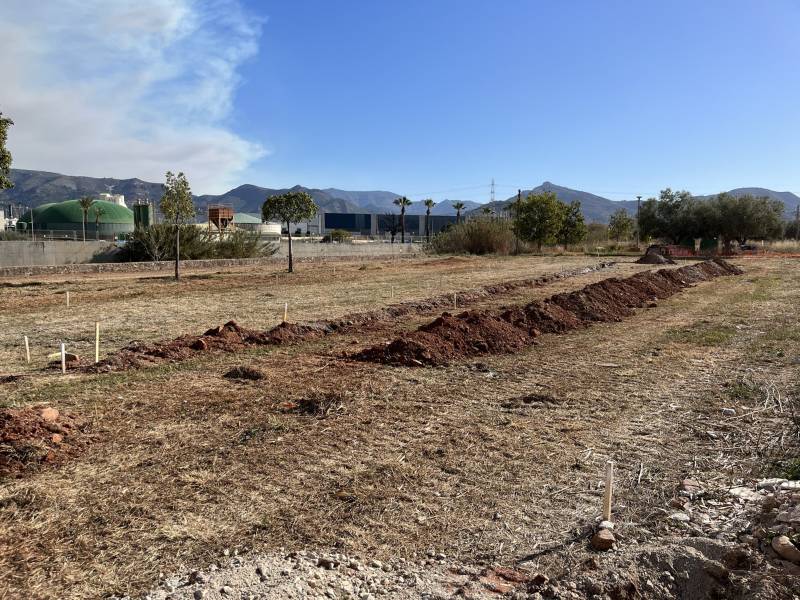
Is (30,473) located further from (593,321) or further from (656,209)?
(656,209)

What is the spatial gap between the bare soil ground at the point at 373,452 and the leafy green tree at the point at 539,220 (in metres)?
45.4

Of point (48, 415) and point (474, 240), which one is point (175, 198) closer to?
point (48, 415)

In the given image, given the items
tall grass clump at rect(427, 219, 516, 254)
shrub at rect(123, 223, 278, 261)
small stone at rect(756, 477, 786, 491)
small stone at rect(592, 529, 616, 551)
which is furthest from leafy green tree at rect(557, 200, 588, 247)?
small stone at rect(592, 529, 616, 551)

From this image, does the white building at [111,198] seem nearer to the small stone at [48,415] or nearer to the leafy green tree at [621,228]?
the leafy green tree at [621,228]

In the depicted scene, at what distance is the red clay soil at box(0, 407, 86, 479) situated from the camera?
5.05 meters

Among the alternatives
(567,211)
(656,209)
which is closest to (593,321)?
(567,211)

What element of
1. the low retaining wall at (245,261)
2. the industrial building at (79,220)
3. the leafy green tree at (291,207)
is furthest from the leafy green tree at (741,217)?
the industrial building at (79,220)

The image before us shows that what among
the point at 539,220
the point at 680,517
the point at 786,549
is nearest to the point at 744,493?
the point at 680,517

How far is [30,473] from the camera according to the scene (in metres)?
4.95

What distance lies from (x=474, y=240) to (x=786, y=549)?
5414 centimetres

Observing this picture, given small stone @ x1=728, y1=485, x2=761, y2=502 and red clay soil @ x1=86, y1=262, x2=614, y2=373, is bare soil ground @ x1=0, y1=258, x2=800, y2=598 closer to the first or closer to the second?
small stone @ x1=728, y1=485, x2=761, y2=502

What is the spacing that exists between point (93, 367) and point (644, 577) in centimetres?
782

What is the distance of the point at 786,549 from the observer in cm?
343

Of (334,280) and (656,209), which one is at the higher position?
(656,209)
